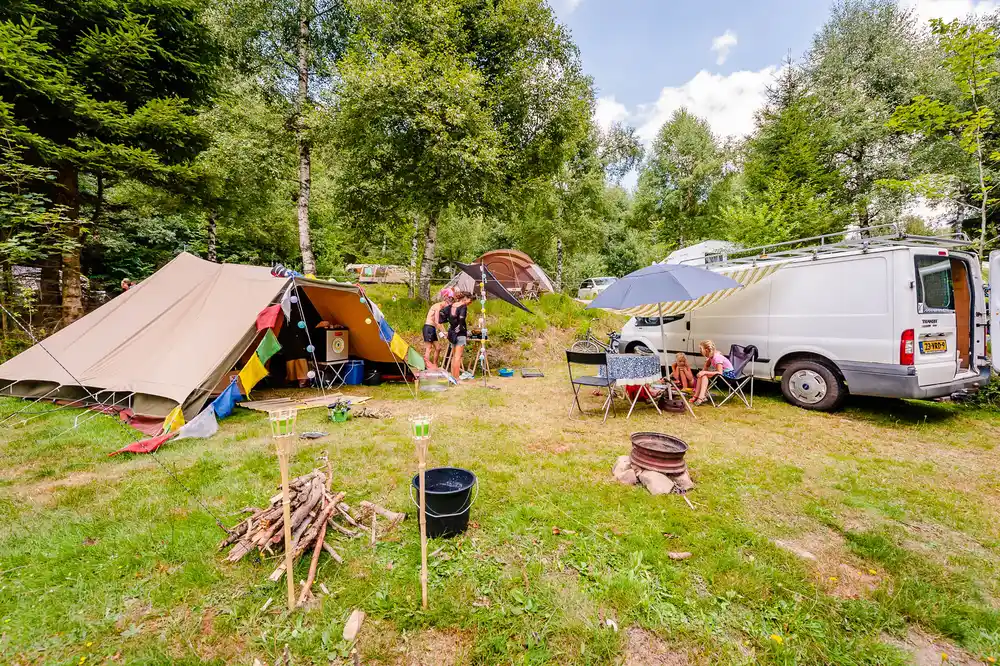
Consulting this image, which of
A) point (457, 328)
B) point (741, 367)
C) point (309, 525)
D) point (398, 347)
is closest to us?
point (309, 525)

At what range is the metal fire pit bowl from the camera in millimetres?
3414

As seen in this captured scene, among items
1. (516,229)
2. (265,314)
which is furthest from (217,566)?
(516,229)

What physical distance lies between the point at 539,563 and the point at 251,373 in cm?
474

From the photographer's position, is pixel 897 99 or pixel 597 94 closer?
pixel 597 94

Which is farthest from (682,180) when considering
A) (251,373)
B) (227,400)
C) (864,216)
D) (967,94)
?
(227,400)

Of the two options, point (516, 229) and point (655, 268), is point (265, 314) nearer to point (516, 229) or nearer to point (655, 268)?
point (655, 268)

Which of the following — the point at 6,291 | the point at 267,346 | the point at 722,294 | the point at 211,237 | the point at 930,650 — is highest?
the point at 211,237

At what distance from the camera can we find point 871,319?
494cm

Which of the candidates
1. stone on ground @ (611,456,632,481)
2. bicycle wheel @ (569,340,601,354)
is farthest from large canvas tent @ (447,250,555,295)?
stone on ground @ (611,456,632,481)

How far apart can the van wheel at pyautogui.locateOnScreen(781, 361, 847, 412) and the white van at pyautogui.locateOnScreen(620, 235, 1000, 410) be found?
0.04 ft

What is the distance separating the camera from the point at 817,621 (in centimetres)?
204

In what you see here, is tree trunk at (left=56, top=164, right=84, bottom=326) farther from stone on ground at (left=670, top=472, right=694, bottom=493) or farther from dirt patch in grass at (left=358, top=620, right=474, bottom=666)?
stone on ground at (left=670, top=472, right=694, bottom=493)

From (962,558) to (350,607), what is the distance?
368 centimetres

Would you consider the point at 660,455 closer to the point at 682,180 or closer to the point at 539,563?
the point at 539,563
